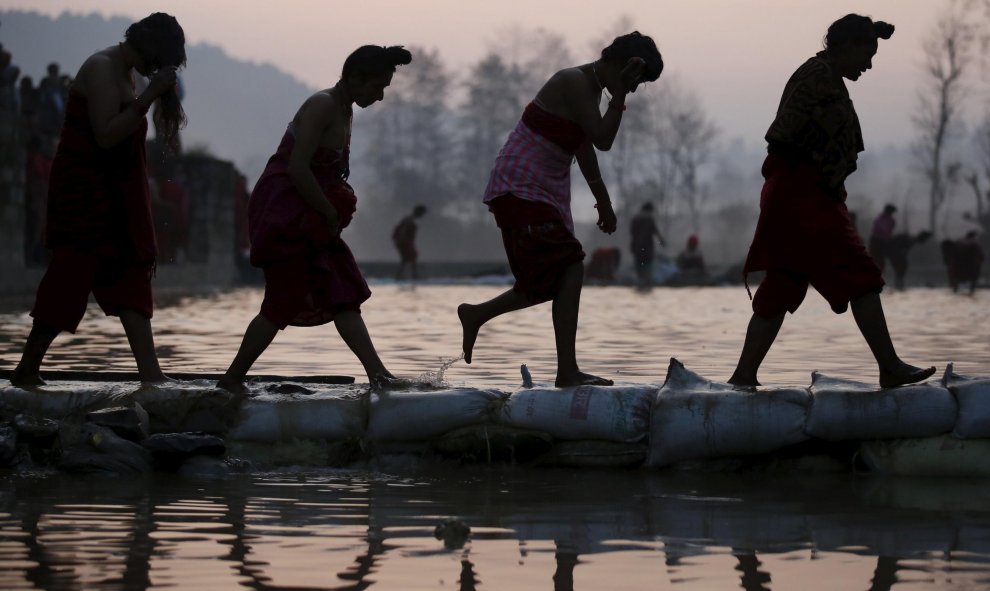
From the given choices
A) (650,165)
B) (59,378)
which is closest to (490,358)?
(59,378)

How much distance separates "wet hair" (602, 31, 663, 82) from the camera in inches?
246

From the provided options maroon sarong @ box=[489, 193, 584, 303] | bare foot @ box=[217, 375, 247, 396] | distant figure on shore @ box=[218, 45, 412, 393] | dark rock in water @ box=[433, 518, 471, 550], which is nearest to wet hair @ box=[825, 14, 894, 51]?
maroon sarong @ box=[489, 193, 584, 303]

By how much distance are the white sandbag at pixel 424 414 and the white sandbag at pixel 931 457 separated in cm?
138

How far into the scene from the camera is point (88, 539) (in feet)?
13.5

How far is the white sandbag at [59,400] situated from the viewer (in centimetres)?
614

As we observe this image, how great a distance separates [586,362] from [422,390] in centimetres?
396

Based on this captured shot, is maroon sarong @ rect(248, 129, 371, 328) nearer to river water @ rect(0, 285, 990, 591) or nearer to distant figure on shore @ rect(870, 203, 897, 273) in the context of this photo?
river water @ rect(0, 285, 990, 591)

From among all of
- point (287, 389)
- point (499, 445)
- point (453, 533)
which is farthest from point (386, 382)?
point (453, 533)

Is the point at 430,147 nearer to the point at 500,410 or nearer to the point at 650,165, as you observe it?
the point at 650,165

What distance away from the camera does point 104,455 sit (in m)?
5.59

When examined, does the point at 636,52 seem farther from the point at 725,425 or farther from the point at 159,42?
the point at 159,42

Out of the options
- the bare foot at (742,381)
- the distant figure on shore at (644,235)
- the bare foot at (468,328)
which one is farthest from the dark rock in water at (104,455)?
the distant figure on shore at (644,235)

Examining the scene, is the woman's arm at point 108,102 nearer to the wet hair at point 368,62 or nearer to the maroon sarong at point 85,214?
the maroon sarong at point 85,214

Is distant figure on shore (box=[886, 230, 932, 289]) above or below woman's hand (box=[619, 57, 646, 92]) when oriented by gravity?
below
